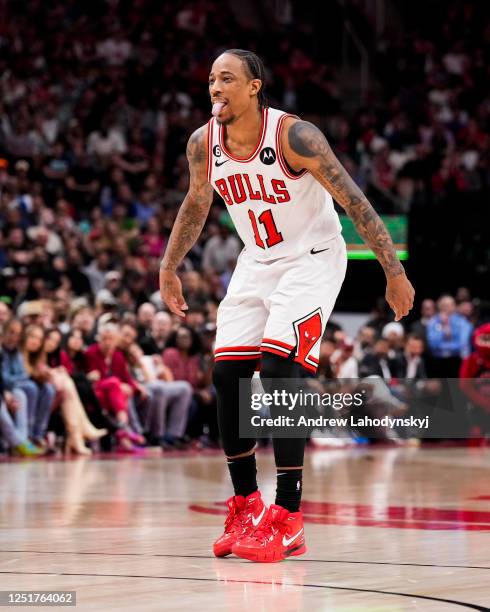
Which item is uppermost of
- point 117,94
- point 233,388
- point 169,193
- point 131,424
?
point 117,94

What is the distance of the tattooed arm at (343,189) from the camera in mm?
5641

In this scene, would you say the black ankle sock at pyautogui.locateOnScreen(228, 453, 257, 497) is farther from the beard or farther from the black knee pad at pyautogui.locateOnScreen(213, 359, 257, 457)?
the beard

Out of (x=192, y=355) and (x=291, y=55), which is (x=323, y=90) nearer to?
(x=291, y=55)

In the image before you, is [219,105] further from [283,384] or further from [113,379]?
[113,379]

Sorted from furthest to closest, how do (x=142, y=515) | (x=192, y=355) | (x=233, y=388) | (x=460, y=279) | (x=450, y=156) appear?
(x=450, y=156) → (x=460, y=279) → (x=192, y=355) → (x=142, y=515) → (x=233, y=388)

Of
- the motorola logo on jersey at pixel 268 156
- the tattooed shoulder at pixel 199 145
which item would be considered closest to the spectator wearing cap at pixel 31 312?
the tattooed shoulder at pixel 199 145

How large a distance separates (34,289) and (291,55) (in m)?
10.8

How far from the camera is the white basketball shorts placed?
18.7 ft

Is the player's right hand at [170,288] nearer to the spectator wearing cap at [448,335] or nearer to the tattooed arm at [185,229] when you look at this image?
the tattooed arm at [185,229]

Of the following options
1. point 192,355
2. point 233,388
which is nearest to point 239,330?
point 233,388

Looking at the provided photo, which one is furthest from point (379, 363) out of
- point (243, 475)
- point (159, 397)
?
point (243, 475)

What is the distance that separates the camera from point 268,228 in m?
5.81

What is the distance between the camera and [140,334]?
49.6 ft

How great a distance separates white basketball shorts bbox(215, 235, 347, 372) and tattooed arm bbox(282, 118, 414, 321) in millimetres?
223
